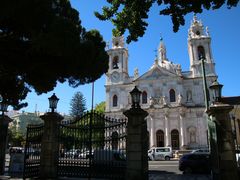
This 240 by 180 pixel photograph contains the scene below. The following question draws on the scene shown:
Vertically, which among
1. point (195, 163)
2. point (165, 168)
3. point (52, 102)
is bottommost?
point (165, 168)

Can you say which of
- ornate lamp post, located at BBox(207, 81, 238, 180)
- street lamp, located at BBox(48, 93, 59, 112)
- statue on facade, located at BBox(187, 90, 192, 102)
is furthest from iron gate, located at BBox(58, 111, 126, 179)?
statue on facade, located at BBox(187, 90, 192, 102)

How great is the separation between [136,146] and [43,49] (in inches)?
217

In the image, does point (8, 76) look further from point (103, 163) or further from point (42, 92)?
point (103, 163)

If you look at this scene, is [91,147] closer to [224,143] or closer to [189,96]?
[224,143]

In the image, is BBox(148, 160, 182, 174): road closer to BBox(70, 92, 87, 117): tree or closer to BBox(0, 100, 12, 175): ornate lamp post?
BBox(0, 100, 12, 175): ornate lamp post

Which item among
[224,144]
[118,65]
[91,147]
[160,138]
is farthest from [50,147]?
[118,65]

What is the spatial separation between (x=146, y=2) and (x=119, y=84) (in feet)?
134

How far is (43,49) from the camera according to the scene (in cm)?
1057

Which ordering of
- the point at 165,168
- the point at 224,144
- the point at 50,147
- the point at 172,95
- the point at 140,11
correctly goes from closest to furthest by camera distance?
the point at 140,11 < the point at 224,144 < the point at 50,147 < the point at 165,168 < the point at 172,95

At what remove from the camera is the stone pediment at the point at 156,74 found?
45.9 metres

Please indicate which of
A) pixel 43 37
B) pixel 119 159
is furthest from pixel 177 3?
pixel 119 159

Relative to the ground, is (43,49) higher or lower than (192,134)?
higher

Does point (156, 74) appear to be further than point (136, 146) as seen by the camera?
Yes

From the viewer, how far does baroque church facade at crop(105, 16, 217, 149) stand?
4266cm
